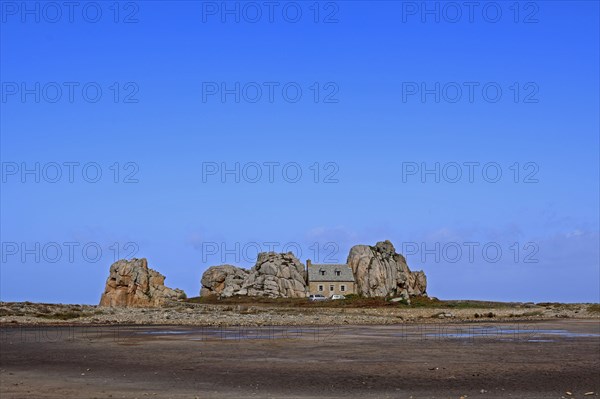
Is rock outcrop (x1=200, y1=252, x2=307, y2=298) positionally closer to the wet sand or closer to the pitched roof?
the pitched roof

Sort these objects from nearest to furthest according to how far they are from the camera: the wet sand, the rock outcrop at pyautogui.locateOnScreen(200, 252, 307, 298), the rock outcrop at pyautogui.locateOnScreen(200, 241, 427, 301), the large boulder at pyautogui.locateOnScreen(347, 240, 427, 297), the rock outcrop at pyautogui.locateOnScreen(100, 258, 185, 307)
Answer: the wet sand
the rock outcrop at pyautogui.locateOnScreen(100, 258, 185, 307)
the rock outcrop at pyautogui.locateOnScreen(200, 252, 307, 298)
the rock outcrop at pyautogui.locateOnScreen(200, 241, 427, 301)
the large boulder at pyautogui.locateOnScreen(347, 240, 427, 297)

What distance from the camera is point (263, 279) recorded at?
4331 inches

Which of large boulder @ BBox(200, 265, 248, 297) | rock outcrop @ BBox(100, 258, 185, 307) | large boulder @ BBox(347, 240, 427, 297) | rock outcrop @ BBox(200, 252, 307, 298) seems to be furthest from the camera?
large boulder @ BBox(200, 265, 248, 297)

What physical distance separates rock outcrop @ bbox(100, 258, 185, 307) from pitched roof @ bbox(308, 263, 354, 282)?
79.1ft

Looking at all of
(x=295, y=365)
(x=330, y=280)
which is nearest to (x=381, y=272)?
(x=330, y=280)

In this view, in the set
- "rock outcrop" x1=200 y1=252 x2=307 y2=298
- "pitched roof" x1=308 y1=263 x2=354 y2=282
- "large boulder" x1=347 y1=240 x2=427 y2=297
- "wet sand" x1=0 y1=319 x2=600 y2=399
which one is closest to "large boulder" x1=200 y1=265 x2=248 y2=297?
"rock outcrop" x1=200 y1=252 x2=307 y2=298

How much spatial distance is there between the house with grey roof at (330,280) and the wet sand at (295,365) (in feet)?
240

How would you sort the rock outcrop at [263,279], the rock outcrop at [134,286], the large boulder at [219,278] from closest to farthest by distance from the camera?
the rock outcrop at [134,286] → the rock outcrop at [263,279] → the large boulder at [219,278]

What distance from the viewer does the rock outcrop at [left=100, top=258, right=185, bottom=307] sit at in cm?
9975

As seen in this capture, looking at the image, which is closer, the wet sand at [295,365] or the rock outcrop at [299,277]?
the wet sand at [295,365]

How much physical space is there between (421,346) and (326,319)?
2509 centimetres

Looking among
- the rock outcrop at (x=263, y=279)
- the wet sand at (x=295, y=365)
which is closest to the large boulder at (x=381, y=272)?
the rock outcrop at (x=263, y=279)

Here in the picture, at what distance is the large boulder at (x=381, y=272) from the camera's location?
115438mm

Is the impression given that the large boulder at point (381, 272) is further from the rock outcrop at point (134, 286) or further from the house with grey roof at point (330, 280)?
the rock outcrop at point (134, 286)
